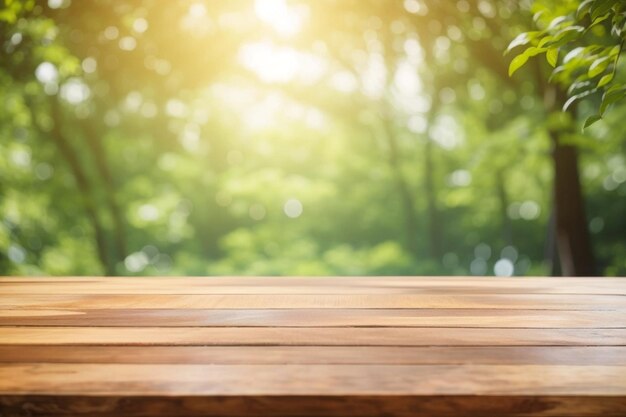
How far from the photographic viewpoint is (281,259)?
12812 millimetres

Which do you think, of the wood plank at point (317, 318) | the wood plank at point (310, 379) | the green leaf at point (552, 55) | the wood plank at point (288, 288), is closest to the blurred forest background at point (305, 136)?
the green leaf at point (552, 55)

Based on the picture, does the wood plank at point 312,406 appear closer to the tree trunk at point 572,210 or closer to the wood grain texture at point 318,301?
the wood grain texture at point 318,301

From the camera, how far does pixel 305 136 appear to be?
1647 cm

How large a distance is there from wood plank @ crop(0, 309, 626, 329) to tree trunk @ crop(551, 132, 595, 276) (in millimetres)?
4014

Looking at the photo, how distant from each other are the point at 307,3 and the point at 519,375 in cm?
534

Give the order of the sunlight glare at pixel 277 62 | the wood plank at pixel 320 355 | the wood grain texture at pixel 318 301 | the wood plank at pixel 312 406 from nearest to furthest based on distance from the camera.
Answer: the wood plank at pixel 312 406
the wood plank at pixel 320 355
the wood grain texture at pixel 318 301
the sunlight glare at pixel 277 62

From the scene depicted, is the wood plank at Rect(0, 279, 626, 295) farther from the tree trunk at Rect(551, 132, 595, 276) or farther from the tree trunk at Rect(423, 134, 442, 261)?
the tree trunk at Rect(423, 134, 442, 261)

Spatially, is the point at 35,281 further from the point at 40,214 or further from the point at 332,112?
the point at 332,112

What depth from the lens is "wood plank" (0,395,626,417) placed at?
42.6 inches

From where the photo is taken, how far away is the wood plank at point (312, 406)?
1.08 m

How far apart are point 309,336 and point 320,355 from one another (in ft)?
0.54

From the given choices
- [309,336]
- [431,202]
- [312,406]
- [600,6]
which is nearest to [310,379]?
[312,406]

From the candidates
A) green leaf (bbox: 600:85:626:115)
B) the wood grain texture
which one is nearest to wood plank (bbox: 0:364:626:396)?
the wood grain texture

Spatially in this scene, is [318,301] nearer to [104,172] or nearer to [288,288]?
[288,288]
